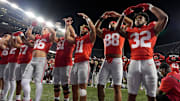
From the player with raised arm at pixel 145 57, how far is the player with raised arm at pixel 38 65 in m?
2.23

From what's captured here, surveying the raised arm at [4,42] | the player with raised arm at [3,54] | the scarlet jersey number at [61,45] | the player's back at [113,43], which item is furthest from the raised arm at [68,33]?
the player with raised arm at [3,54]

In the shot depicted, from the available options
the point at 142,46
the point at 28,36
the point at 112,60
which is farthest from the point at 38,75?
the point at 142,46

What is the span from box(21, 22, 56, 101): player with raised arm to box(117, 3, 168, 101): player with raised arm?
2231 mm

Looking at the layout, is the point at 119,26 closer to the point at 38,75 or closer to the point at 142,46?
the point at 142,46

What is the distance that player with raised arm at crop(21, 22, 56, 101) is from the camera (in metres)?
3.80

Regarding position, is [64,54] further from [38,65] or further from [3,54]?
[3,54]

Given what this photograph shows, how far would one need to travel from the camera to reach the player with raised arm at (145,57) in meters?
2.75

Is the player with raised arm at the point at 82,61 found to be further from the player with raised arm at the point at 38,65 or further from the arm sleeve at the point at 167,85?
the arm sleeve at the point at 167,85

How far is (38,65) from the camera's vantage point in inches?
157

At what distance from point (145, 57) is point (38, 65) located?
265 cm

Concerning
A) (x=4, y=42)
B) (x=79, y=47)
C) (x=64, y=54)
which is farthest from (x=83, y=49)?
(x=4, y=42)

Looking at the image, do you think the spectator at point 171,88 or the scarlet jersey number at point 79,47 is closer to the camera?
the spectator at point 171,88

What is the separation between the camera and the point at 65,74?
4.23 m

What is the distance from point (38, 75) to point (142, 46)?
2.63 metres
